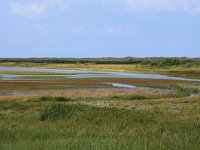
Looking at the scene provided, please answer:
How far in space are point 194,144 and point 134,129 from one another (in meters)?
3.68

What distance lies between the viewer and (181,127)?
1440cm

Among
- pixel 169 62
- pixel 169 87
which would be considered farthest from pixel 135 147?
pixel 169 62

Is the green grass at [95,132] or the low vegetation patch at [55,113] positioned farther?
the low vegetation patch at [55,113]

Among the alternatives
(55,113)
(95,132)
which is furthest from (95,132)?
(55,113)

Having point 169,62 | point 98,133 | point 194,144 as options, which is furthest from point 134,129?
point 169,62

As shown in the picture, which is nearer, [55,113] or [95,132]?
[95,132]

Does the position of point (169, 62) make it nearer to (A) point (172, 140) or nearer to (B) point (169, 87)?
(B) point (169, 87)

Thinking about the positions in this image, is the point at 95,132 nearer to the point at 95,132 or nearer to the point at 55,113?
the point at 95,132

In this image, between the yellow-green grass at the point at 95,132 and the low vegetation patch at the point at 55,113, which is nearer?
the yellow-green grass at the point at 95,132

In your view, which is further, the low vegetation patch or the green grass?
the low vegetation patch

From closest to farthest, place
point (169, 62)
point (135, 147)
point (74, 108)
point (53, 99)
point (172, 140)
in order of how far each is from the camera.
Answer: point (135, 147) → point (172, 140) → point (74, 108) → point (53, 99) → point (169, 62)

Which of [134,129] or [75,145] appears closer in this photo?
[75,145]

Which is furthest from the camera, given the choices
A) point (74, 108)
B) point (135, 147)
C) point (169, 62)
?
point (169, 62)

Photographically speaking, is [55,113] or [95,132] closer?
[95,132]
